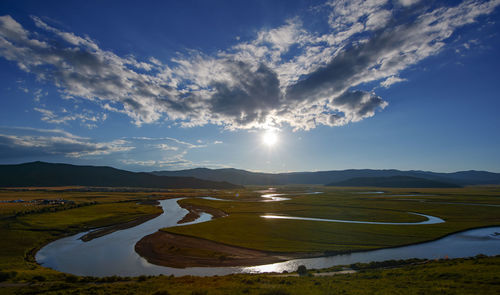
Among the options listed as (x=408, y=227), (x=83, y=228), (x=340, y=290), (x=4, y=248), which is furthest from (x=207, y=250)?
(x=408, y=227)

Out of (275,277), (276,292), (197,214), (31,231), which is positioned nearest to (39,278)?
(276,292)

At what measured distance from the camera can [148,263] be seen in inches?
1328

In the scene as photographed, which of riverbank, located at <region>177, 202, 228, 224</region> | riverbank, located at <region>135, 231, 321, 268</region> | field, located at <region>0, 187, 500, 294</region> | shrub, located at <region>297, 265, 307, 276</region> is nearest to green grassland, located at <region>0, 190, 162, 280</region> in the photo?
field, located at <region>0, 187, 500, 294</region>

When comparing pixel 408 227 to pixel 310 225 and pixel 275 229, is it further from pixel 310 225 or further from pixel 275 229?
pixel 275 229

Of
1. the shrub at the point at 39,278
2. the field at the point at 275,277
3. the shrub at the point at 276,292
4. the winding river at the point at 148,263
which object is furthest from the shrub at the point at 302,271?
the shrub at the point at 39,278

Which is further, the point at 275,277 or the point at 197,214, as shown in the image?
the point at 197,214

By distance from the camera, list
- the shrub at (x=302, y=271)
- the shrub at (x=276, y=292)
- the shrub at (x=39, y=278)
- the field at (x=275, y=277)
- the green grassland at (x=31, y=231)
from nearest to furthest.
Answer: the shrub at (x=276, y=292) < the field at (x=275, y=277) < the shrub at (x=39, y=278) < the shrub at (x=302, y=271) < the green grassland at (x=31, y=231)

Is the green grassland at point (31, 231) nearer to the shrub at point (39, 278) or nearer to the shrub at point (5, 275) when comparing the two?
the shrub at point (5, 275)

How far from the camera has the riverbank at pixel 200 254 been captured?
111ft

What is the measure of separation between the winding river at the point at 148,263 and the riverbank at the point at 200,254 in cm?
142

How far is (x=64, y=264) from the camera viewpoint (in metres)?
32.7

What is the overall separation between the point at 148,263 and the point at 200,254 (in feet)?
25.8

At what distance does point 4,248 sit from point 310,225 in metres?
57.9

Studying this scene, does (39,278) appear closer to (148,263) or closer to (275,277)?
(148,263)
